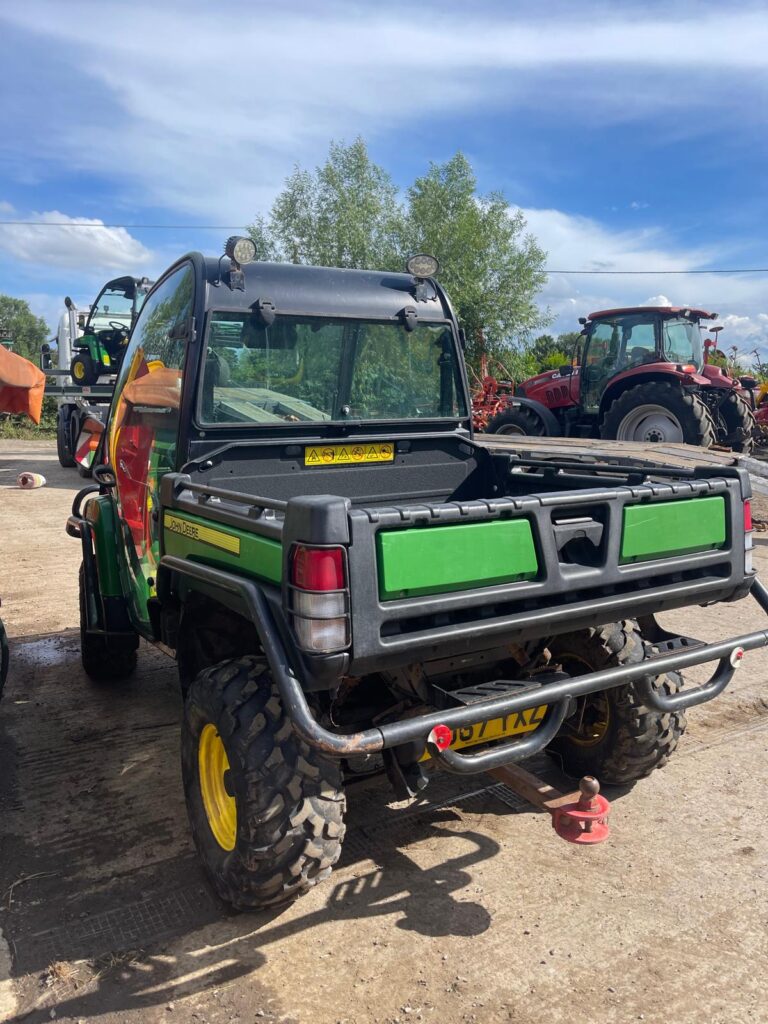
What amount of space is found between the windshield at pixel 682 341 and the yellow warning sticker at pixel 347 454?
9.98 m

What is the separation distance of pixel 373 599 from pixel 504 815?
1.67m

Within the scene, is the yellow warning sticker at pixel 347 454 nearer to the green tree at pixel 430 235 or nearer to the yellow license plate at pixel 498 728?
the yellow license plate at pixel 498 728

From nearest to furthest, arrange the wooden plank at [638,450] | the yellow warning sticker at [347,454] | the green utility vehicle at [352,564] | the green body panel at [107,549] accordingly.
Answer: the green utility vehicle at [352,564] < the yellow warning sticker at [347,454] < the green body panel at [107,549] < the wooden plank at [638,450]

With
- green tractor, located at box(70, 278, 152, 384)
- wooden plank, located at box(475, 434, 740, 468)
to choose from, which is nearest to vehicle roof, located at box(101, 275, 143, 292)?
green tractor, located at box(70, 278, 152, 384)

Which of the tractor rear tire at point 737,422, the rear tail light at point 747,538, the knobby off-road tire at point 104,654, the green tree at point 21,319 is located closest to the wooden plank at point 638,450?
the tractor rear tire at point 737,422

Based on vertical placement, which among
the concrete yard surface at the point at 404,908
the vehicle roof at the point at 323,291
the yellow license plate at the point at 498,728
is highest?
the vehicle roof at the point at 323,291

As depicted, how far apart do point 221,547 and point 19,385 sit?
1.85 m

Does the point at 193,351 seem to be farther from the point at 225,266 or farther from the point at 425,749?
the point at 425,749

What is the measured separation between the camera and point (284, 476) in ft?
12.4

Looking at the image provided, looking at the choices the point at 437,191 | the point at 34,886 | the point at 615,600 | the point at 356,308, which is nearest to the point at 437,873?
the point at 615,600

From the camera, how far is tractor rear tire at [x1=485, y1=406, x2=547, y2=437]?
45.5 ft

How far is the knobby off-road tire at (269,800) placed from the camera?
8.52 feet

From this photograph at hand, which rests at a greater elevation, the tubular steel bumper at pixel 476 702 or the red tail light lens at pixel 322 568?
the red tail light lens at pixel 322 568

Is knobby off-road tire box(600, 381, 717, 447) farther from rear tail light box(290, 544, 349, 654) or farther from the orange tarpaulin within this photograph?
rear tail light box(290, 544, 349, 654)
